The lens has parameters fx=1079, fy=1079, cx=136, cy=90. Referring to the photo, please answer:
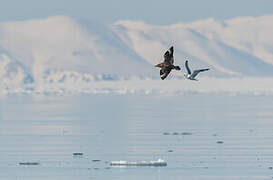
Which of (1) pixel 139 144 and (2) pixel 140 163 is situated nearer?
(2) pixel 140 163

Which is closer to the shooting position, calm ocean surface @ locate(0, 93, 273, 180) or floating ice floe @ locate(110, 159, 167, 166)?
calm ocean surface @ locate(0, 93, 273, 180)

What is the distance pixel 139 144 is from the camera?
160 feet

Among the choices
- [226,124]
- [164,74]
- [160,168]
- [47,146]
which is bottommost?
[164,74]

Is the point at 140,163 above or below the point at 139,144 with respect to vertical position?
below

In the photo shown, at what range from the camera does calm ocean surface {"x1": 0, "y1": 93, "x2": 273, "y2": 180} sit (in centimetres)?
3772

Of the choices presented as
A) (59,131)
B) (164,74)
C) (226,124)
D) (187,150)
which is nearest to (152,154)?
(187,150)

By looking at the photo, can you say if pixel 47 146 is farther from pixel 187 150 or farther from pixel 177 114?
pixel 177 114

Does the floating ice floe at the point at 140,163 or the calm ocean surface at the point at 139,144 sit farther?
the floating ice floe at the point at 140,163

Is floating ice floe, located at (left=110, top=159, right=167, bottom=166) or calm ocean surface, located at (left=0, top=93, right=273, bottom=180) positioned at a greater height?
calm ocean surface, located at (left=0, top=93, right=273, bottom=180)

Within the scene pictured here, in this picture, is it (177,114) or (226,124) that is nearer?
(226,124)

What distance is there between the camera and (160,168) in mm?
38812

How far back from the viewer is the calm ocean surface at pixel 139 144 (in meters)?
37.7

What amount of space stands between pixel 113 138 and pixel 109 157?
31.8ft

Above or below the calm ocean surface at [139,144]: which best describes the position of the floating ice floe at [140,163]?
below
